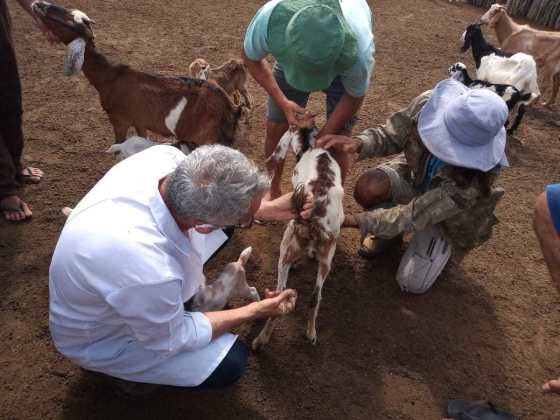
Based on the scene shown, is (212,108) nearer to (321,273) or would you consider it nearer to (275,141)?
(275,141)

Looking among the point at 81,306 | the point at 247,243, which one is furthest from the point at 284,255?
the point at 81,306

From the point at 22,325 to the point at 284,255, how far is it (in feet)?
6.08

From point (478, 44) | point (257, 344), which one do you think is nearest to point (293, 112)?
point (257, 344)

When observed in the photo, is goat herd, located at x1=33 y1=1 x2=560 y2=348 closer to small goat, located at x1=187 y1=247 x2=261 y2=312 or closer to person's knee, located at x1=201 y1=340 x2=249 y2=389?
small goat, located at x1=187 y1=247 x2=261 y2=312

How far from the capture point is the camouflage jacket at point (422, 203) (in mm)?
3158

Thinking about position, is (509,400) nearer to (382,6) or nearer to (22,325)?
(22,325)

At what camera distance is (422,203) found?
124 inches

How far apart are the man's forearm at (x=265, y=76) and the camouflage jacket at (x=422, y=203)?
0.74m

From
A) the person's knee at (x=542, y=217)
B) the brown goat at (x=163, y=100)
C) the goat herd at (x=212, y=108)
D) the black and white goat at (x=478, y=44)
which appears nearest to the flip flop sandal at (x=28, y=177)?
the goat herd at (x=212, y=108)

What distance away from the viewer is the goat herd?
3021 mm

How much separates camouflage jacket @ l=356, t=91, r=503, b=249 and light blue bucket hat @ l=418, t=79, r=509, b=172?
23 cm

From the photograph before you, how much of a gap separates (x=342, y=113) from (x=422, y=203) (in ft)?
3.03

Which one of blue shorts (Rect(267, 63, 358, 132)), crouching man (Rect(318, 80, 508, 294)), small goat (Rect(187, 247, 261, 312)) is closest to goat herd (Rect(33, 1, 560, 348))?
small goat (Rect(187, 247, 261, 312))

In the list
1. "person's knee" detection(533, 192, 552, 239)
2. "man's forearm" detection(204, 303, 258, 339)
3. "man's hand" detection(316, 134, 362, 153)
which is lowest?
"man's forearm" detection(204, 303, 258, 339)
